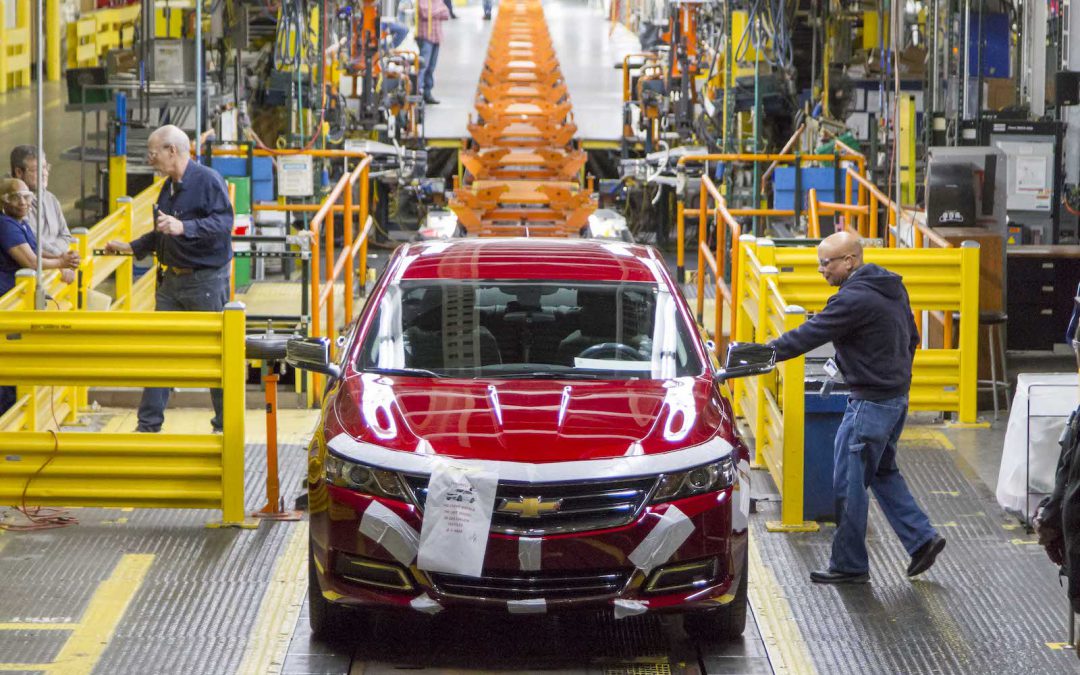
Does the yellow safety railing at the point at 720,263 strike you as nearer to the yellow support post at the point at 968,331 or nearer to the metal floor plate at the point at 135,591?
the yellow support post at the point at 968,331

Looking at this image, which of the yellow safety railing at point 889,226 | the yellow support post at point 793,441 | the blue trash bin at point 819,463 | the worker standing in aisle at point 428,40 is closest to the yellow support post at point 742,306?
the yellow safety railing at point 889,226

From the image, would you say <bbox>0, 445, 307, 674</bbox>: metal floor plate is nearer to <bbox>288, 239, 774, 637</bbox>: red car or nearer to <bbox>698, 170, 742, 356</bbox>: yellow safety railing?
<bbox>288, 239, 774, 637</bbox>: red car

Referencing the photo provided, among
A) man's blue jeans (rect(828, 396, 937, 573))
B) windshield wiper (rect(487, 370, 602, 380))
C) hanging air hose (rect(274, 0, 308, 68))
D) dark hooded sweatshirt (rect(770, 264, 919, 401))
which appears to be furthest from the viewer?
hanging air hose (rect(274, 0, 308, 68))

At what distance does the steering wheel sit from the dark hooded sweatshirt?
623 millimetres

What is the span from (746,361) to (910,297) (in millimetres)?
3619

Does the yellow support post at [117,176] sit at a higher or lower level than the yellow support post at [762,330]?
→ higher

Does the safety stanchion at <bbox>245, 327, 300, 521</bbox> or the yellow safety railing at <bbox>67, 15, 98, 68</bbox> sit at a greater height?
the yellow safety railing at <bbox>67, 15, 98, 68</bbox>

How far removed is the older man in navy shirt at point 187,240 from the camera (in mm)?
8719

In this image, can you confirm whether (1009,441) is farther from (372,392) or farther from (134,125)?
(134,125)

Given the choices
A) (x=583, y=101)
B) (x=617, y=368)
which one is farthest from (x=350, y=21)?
(x=617, y=368)

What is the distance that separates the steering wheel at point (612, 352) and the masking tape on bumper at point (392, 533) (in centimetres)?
126

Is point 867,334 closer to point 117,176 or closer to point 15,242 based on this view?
point 15,242

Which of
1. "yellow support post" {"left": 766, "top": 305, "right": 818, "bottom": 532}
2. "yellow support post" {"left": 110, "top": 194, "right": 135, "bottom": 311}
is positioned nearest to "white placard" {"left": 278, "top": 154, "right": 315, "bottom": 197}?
"yellow support post" {"left": 110, "top": 194, "right": 135, "bottom": 311}

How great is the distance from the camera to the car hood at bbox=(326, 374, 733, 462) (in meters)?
5.64
